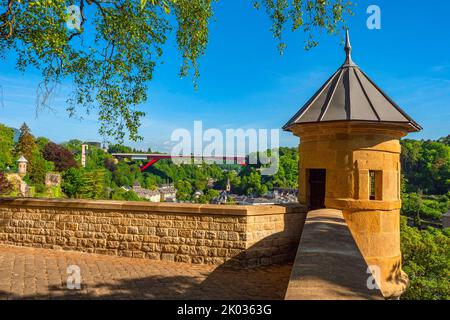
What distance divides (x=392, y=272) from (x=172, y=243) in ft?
15.6

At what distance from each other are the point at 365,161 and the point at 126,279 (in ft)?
16.6

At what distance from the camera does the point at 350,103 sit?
264 inches

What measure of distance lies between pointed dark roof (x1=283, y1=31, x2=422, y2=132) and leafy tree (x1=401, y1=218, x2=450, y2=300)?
70.2 ft

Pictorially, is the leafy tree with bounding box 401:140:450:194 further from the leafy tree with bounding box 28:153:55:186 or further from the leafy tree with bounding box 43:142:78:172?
the leafy tree with bounding box 28:153:55:186

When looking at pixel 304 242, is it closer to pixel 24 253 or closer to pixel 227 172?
pixel 24 253

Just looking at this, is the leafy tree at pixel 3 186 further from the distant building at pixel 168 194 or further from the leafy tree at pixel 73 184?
the distant building at pixel 168 194

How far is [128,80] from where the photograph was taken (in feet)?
31.6

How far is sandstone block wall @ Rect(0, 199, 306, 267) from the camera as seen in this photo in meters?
7.15

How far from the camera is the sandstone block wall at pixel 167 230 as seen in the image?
7148 millimetres

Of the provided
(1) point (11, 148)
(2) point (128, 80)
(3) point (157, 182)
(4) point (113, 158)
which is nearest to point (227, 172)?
(3) point (157, 182)

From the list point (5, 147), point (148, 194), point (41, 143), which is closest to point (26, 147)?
point (5, 147)

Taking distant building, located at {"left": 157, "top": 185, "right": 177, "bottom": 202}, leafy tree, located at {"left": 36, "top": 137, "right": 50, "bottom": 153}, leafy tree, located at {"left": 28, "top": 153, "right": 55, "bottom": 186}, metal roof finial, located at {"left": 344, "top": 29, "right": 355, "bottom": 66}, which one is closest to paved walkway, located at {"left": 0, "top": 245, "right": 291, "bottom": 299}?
metal roof finial, located at {"left": 344, "top": 29, "right": 355, "bottom": 66}

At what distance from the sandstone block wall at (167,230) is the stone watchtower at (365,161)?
A: 1.44 metres

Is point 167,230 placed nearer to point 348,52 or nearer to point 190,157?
point 348,52
